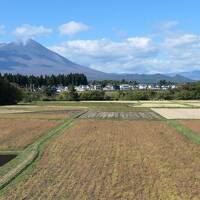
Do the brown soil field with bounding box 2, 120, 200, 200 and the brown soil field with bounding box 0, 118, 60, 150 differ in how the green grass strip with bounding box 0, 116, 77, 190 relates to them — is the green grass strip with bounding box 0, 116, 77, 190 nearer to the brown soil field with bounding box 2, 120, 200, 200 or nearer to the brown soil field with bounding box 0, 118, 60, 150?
the brown soil field with bounding box 2, 120, 200, 200

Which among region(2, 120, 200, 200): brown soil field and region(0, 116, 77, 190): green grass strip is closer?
region(2, 120, 200, 200): brown soil field

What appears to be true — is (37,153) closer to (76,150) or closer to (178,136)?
(76,150)

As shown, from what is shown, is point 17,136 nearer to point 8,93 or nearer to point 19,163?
point 19,163

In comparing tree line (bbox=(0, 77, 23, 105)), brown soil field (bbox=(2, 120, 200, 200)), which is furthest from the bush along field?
tree line (bbox=(0, 77, 23, 105))

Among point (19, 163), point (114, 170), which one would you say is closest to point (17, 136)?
point (19, 163)

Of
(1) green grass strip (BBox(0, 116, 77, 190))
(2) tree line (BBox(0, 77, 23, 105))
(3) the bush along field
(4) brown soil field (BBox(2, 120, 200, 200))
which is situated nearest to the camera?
(4) brown soil field (BBox(2, 120, 200, 200))

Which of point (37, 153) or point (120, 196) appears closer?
point (120, 196)

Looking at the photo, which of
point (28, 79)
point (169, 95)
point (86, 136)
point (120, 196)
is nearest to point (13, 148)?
point (86, 136)

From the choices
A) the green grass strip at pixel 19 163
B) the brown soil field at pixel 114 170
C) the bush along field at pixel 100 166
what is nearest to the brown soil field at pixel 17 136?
the bush along field at pixel 100 166

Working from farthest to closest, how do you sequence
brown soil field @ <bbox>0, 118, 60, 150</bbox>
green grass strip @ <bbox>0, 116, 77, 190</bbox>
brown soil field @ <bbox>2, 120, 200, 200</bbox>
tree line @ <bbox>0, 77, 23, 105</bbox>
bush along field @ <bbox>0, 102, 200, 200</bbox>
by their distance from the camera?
tree line @ <bbox>0, 77, 23, 105</bbox>, brown soil field @ <bbox>0, 118, 60, 150</bbox>, green grass strip @ <bbox>0, 116, 77, 190</bbox>, bush along field @ <bbox>0, 102, 200, 200</bbox>, brown soil field @ <bbox>2, 120, 200, 200</bbox>
